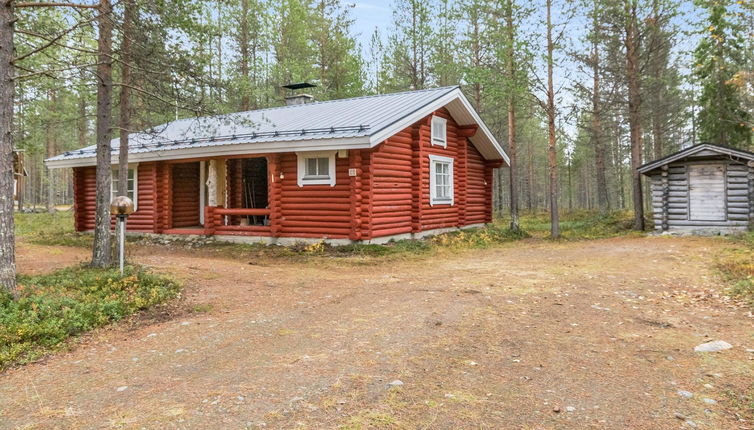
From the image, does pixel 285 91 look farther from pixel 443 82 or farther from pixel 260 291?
pixel 260 291

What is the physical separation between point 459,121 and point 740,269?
10.5 meters

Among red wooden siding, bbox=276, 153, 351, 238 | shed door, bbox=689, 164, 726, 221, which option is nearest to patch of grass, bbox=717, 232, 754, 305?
shed door, bbox=689, 164, 726, 221

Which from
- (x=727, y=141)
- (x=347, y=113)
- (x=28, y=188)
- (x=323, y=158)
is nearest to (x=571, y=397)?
(x=323, y=158)

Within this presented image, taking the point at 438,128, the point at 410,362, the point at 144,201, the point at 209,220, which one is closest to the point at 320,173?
the point at 209,220

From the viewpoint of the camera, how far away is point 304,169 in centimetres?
1325

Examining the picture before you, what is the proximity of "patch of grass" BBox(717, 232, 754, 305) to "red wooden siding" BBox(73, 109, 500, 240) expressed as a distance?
25.9 ft

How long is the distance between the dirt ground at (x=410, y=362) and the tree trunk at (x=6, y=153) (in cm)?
177

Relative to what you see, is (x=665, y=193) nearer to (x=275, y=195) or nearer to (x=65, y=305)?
(x=275, y=195)

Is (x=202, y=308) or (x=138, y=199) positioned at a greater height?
(x=138, y=199)

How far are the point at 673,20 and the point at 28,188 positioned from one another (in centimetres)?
5718

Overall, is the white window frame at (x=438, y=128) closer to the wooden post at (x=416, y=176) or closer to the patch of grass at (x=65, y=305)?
the wooden post at (x=416, y=176)

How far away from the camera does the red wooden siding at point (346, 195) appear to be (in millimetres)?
12656

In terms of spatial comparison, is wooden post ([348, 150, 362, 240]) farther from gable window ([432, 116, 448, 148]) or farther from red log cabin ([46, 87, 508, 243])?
gable window ([432, 116, 448, 148])

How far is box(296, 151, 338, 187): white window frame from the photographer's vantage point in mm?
12867
